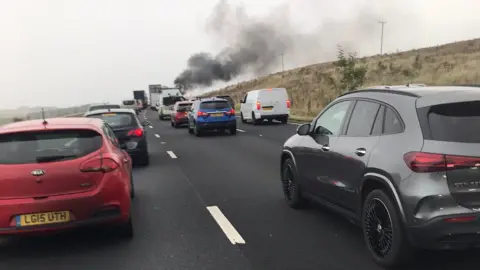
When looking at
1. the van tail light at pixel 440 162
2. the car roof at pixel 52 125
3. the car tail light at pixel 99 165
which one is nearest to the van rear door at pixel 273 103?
the car roof at pixel 52 125

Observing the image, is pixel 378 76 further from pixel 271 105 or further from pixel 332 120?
pixel 332 120

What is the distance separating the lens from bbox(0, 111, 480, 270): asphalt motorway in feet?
15.8

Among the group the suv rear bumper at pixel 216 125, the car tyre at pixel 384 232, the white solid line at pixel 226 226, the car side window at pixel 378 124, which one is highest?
the car side window at pixel 378 124

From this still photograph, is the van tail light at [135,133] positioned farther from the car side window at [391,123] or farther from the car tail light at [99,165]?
the car side window at [391,123]

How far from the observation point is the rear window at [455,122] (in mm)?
4055

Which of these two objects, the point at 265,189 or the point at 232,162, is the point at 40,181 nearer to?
the point at 265,189

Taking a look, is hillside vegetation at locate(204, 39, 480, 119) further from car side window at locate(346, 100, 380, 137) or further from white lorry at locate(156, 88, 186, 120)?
car side window at locate(346, 100, 380, 137)

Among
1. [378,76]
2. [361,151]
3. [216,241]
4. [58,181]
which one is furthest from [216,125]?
[378,76]

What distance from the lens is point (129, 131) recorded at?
12.3 metres

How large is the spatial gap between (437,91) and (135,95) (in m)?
78.4

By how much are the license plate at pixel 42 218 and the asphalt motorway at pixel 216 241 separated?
0.40 m

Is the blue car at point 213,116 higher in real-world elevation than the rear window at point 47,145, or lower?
lower

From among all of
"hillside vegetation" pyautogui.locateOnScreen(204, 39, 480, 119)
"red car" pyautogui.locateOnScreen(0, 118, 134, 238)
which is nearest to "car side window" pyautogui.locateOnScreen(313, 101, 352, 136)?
"red car" pyautogui.locateOnScreen(0, 118, 134, 238)

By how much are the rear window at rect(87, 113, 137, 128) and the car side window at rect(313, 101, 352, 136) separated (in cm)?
713
